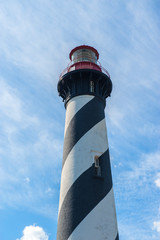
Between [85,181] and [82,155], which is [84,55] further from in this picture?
[85,181]

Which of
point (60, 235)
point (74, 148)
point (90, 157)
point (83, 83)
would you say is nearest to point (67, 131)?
point (74, 148)

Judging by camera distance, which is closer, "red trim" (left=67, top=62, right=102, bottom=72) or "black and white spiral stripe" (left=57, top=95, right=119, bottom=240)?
"black and white spiral stripe" (left=57, top=95, right=119, bottom=240)

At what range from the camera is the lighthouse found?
8.39 meters

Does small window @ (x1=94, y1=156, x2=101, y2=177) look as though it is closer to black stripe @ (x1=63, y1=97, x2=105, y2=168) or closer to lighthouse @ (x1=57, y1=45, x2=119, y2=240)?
lighthouse @ (x1=57, y1=45, x2=119, y2=240)

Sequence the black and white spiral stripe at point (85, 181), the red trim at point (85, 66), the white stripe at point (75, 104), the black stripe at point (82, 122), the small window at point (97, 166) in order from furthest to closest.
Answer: the red trim at point (85, 66)
the white stripe at point (75, 104)
the black stripe at point (82, 122)
the small window at point (97, 166)
the black and white spiral stripe at point (85, 181)

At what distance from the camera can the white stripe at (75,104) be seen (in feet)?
37.1

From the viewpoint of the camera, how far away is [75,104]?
11.5m

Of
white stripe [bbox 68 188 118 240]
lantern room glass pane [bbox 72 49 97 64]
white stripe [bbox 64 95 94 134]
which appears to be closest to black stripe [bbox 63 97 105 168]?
white stripe [bbox 64 95 94 134]

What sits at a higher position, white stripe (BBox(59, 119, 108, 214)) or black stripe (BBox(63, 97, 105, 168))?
black stripe (BBox(63, 97, 105, 168))

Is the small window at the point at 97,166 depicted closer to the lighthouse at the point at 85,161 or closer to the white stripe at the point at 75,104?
the lighthouse at the point at 85,161

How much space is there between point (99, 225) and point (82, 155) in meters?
2.76

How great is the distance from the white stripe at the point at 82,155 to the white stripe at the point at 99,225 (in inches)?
56.4

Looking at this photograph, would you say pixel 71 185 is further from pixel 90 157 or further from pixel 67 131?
pixel 67 131

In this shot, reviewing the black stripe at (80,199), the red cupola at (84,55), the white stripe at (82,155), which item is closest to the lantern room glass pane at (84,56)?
the red cupola at (84,55)
